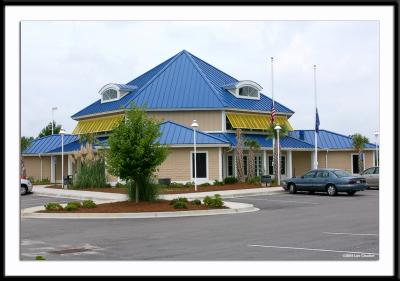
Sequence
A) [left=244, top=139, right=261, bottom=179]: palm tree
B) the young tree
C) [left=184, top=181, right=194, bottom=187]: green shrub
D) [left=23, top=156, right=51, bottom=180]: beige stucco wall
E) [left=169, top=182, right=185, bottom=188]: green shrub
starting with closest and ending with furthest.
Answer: the young tree
[left=169, top=182, right=185, bottom=188]: green shrub
[left=184, top=181, right=194, bottom=187]: green shrub
[left=244, top=139, right=261, bottom=179]: palm tree
[left=23, top=156, right=51, bottom=180]: beige stucco wall

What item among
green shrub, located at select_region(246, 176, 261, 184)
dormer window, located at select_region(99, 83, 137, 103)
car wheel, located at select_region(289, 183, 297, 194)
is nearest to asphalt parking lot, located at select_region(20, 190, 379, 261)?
car wheel, located at select_region(289, 183, 297, 194)

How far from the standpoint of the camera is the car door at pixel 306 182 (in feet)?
105

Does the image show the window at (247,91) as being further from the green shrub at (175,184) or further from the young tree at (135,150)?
the young tree at (135,150)

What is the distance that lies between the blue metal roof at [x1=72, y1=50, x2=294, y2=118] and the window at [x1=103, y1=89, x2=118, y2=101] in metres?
0.75

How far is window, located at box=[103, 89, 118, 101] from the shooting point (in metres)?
48.4

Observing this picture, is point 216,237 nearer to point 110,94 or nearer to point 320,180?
point 320,180

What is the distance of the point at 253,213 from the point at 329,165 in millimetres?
28710

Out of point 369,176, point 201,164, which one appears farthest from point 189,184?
point 369,176

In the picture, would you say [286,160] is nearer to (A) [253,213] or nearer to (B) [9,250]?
(A) [253,213]

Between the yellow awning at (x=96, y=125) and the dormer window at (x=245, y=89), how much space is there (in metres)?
9.67

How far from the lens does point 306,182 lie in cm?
3206

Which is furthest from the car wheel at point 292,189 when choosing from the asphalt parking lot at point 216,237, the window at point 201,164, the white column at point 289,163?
the white column at point 289,163

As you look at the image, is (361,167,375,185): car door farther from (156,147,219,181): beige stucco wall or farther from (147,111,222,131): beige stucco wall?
(147,111,222,131): beige stucco wall

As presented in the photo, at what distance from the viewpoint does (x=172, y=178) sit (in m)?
39.1
